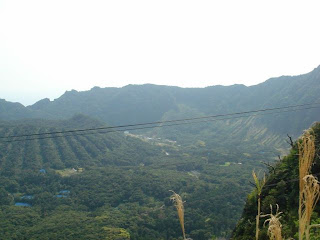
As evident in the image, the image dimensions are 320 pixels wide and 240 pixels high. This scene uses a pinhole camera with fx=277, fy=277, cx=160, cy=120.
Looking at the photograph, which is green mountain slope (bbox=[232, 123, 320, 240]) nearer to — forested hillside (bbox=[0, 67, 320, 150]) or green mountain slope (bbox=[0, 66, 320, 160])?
green mountain slope (bbox=[0, 66, 320, 160])

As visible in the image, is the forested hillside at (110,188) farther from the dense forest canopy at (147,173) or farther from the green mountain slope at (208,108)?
the green mountain slope at (208,108)

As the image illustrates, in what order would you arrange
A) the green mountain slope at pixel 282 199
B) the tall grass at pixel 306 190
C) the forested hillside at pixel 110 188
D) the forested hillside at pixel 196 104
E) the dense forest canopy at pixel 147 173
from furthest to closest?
the forested hillside at pixel 196 104, the forested hillside at pixel 110 188, the dense forest canopy at pixel 147 173, the green mountain slope at pixel 282 199, the tall grass at pixel 306 190

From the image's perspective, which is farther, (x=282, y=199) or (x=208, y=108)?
(x=208, y=108)

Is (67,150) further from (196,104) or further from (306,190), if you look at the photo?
(196,104)

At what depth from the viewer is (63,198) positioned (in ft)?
134

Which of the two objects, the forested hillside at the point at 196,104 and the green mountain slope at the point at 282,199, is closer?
the green mountain slope at the point at 282,199

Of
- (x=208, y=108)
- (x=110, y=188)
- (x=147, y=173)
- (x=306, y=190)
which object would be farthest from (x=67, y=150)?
(x=208, y=108)

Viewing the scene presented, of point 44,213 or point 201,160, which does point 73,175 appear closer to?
point 44,213

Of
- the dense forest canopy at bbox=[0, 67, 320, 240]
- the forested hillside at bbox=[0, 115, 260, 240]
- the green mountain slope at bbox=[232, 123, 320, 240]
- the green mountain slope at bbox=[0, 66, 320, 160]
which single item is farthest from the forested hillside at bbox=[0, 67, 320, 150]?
the green mountain slope at bbox=[232, 123, 320, 240]

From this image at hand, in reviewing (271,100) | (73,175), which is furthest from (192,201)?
(271,100)

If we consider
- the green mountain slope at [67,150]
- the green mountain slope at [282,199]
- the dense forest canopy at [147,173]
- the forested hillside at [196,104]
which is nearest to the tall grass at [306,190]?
the dense forest canopy at [147,173]

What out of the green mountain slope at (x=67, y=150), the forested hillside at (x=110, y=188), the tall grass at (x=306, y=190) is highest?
the tall grass at (x=306, y=190)

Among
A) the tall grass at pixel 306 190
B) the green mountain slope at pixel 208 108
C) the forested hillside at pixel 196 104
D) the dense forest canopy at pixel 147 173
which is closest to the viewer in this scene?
the tall grass at pixel 306 190

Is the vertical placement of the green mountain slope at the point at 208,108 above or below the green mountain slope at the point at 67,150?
above
